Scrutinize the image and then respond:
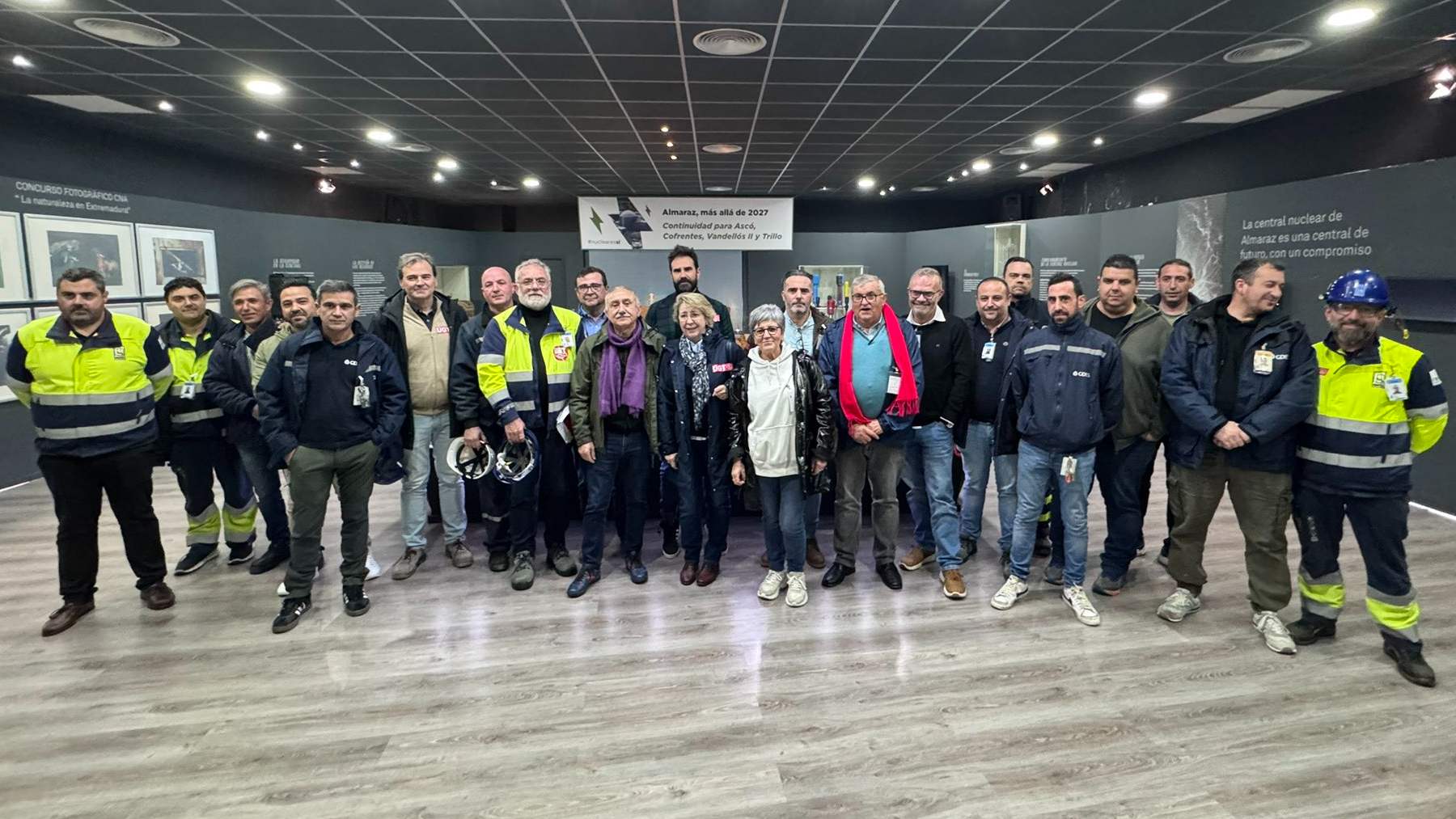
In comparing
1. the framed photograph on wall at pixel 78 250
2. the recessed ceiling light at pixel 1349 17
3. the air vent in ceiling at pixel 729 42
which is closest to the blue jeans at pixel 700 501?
the air vent in ceiling at pixel 729 42

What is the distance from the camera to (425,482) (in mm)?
4016

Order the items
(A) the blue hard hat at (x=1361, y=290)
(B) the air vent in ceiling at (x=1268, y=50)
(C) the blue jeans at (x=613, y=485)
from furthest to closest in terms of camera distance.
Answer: (B) the air vent in ceiling at (x=1268, y=50) → (C) the blue jeans at (x=613, y=485) → (A) the blue hard hat at (x=1361, y=290)

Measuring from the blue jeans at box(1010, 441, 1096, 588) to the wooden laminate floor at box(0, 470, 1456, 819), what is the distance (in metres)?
0.25

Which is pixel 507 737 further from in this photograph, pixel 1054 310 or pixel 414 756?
pixel 1054 310

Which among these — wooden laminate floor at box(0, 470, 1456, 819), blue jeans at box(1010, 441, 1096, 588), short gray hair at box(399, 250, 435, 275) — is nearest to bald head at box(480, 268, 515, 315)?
short gray hair at box(399, 250, 435, 275)

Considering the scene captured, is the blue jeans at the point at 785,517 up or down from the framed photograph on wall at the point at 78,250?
down

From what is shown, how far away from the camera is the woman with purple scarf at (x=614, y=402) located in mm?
3570

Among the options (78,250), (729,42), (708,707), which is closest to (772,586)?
(708,707)

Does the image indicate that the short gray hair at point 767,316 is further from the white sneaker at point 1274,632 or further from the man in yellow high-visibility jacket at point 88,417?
the man in yellow high-visibility jacket at point 88,417

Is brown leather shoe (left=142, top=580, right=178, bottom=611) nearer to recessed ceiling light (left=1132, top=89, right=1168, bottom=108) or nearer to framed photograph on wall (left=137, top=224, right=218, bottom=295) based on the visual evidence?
framed photograph on wall (left=137, top=224, right=218, bottom=295)

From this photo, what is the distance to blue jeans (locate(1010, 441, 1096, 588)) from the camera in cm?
327

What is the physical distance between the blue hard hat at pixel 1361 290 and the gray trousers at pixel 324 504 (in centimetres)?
421

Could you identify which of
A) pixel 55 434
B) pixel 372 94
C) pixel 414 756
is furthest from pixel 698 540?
pixel 372 94

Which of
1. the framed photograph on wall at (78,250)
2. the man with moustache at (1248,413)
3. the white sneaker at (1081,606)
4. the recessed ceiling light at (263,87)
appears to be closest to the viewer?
the man with moustache at (1248,413)
